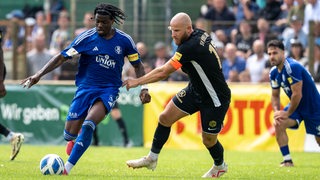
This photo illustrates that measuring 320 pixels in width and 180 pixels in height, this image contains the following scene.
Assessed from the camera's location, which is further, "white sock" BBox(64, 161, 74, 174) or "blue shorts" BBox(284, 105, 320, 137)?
"blue shorts" BBox(284, 105, 320, 137)

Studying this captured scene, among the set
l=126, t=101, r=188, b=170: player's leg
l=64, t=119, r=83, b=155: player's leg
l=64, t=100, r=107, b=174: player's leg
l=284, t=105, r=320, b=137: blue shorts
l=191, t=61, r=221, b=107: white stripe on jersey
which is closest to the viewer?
l=64, t=100, r=107, b=174: player's leg

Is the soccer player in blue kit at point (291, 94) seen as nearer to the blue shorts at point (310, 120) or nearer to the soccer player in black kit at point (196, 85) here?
the blue shorts at point (310, 120)

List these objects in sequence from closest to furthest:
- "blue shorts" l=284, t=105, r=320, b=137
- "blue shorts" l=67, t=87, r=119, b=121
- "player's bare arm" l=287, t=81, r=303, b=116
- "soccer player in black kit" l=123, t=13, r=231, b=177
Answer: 1. "soccer player in black kit" l=123, t=13, r=231, b=177
2. "blue shorts" l=67, t=87, r=119, b=121
3. "player's bare arm" l=287, t=81, r=303, b=116
4. "blue shorts" l=284, t=105, r=320, b=137

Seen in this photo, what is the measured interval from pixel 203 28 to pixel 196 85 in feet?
31.3

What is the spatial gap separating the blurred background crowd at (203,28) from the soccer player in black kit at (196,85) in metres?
8.27

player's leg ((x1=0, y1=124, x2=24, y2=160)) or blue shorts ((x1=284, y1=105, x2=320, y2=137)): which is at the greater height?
blue shorts ((x1=284, y1=105, x2=320, y2=137))

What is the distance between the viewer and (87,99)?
12.7 m

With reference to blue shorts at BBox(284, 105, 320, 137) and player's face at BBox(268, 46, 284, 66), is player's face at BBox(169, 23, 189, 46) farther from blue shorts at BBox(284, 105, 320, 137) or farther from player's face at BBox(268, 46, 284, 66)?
blue shorts at BBox(284, 105, 320, 137)

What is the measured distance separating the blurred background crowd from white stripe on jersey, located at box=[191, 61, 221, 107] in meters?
8.41

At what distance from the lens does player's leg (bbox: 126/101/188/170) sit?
12766 millimetres

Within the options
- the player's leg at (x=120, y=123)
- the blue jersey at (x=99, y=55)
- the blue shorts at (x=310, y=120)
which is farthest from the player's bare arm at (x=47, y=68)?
the player's leg at (x=120, y=123)

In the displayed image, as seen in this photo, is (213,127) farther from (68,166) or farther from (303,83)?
(303,83)

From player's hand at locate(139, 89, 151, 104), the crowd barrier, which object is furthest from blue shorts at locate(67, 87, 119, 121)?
the crowd barrier

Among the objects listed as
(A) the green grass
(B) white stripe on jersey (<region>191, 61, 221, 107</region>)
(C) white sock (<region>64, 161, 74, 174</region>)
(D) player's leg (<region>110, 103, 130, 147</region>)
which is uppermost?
(B) white stripe on jersey (<region>191, 61, 221, 107</region>)
